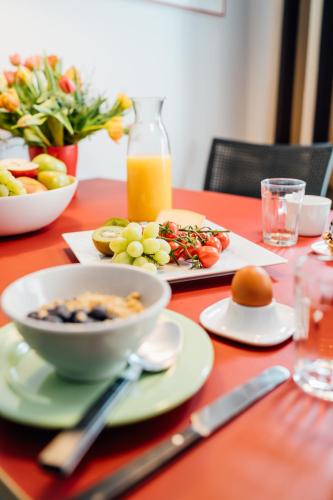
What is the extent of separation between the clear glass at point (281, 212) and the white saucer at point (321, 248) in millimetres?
50

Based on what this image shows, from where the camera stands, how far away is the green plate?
0.42 metres

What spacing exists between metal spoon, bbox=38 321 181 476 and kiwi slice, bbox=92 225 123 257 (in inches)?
12.9

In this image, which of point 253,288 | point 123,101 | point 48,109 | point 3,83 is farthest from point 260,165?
point 253,288

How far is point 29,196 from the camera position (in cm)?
100

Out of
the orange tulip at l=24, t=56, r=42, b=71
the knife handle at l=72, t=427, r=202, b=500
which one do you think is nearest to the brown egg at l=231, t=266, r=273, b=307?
the knife handle at l=72, t=427, r=202, b=500

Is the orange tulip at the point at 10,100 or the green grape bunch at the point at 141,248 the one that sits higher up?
the orange tulip at the point at 10,100

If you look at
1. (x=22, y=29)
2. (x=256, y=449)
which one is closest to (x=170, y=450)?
(x=256, y=449)

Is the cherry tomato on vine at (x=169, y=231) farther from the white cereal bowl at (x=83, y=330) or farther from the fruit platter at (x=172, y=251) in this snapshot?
the white cereal bowl at (x=83, y=330)

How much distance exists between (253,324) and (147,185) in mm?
636

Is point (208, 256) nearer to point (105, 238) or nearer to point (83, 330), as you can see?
point (105, 238)

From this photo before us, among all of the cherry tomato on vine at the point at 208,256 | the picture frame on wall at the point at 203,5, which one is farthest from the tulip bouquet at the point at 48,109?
the picture frame on wall at the point at 203,5

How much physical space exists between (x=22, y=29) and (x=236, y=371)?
1.44 m

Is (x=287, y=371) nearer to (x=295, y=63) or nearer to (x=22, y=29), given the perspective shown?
(x=22, y=29)

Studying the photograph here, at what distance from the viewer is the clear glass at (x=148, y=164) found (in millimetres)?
1179
